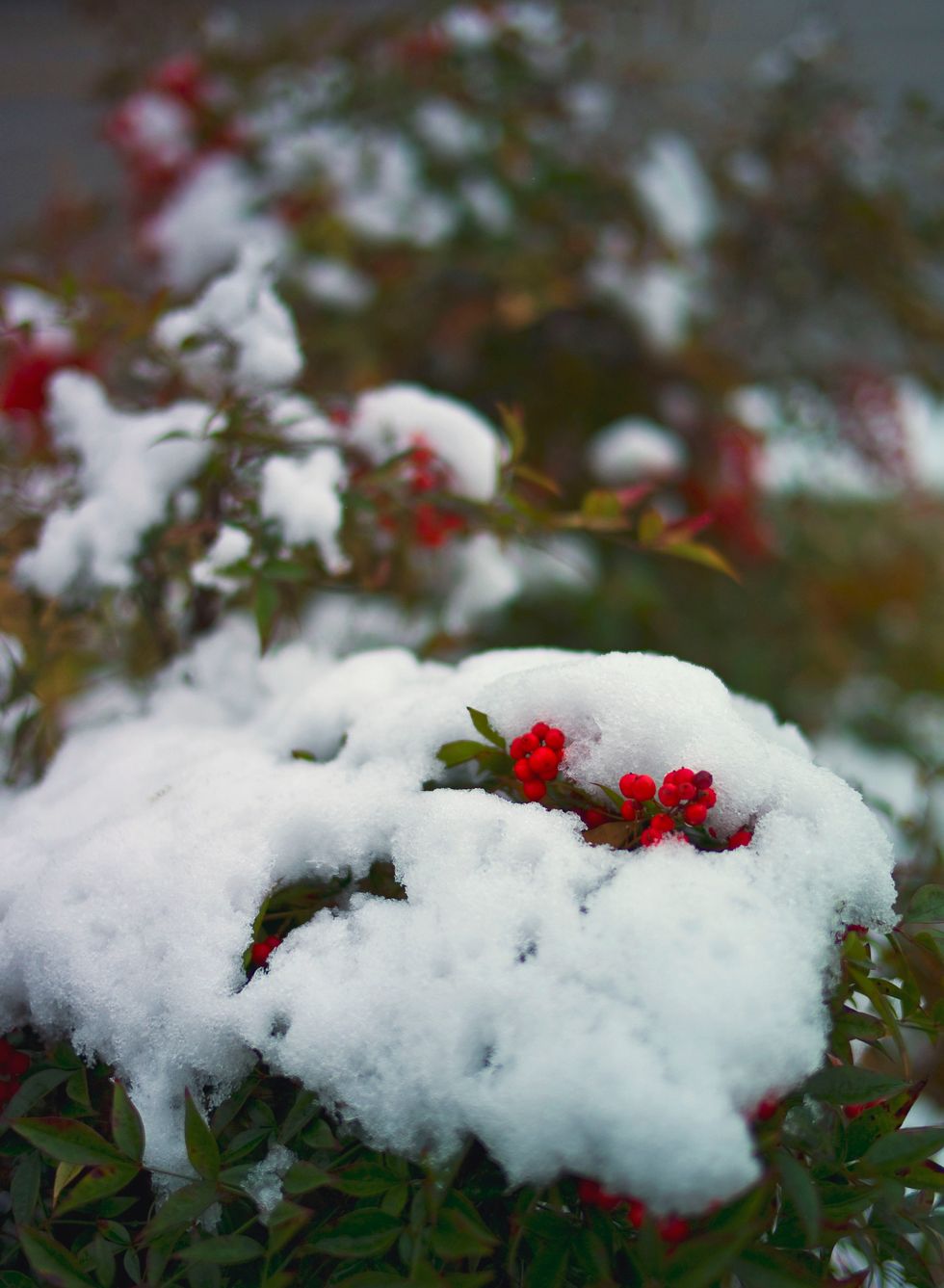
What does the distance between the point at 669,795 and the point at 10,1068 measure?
417 millimetres

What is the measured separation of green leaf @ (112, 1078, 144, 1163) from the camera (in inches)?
17.4

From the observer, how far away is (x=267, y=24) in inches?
83.4

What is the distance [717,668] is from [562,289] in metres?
0.75

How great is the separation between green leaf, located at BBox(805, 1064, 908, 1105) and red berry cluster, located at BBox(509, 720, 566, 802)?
20 centimetres

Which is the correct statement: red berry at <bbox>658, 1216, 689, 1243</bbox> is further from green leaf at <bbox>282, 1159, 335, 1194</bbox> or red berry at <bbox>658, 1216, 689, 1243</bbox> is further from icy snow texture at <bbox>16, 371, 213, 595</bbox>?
icy snow texture at <bbox>16, 371, 213, 595</bbox>

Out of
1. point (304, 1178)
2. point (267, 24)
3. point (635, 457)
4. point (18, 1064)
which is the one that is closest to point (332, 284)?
point (635, 457)

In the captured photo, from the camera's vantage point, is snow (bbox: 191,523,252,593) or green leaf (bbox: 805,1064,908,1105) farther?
snow (bbox: 191,523,252,593)

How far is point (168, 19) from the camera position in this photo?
6.16ft

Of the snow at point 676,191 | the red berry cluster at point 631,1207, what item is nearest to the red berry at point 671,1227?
the red berry cluster at point 631,1207

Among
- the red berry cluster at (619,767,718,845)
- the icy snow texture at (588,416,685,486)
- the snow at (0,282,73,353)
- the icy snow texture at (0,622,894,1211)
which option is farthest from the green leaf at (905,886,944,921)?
the icy snow texture at (588,416,685,486)

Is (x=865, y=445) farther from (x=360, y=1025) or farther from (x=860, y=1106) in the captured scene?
(x=360, y=1025)

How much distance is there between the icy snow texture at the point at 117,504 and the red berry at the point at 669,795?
48 centimetres

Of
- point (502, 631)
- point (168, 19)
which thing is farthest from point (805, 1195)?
point (168, 19)

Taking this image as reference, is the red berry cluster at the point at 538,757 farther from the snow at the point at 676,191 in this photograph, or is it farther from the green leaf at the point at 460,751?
the snow at the point at 676,191
